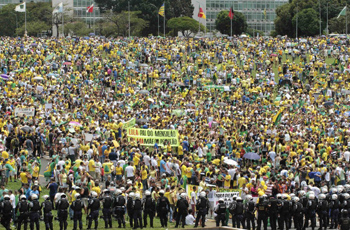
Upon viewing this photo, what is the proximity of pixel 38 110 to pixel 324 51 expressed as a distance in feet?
95.4

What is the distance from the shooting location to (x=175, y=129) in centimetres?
3294

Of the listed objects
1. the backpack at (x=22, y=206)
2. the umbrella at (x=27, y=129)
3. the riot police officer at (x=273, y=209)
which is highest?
the umbrella at (x=27, y=129)

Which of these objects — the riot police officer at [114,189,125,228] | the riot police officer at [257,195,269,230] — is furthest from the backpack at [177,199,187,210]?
the riot police officer at [257,195,269,230]

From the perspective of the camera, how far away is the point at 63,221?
69.4 feet

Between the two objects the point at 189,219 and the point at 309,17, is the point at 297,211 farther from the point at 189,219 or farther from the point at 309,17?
the point at 309,17

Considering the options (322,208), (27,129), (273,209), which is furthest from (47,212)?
(27,129)

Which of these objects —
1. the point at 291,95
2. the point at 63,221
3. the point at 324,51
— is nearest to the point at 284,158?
the point at 63,221

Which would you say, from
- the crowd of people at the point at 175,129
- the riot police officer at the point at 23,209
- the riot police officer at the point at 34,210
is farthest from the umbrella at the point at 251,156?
the riot police officer at the point at 23,209

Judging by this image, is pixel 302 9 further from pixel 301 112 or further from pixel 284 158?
pixel 284 158

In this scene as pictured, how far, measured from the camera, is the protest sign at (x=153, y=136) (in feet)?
97.6

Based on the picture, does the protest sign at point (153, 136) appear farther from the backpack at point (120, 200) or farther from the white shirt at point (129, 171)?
the backpack at point (120, 200)

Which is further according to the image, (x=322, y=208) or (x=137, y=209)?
(x=322, y=208)

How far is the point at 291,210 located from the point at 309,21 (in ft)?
219

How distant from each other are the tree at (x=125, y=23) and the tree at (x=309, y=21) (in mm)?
19664
